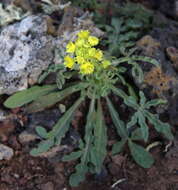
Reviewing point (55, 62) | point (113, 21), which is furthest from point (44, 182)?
point (113, 21)

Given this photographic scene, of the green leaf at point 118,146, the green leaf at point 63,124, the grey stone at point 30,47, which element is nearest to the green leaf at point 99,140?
the green leaf at point 118,146

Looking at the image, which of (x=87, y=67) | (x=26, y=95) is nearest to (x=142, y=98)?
(x=87, y=67)

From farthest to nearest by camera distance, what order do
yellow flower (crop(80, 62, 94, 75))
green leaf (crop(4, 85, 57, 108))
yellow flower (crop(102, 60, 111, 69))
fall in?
green leaf (crop(4, 85, 57, 108)) → yellow flower (crop(102, 60, 111, 69)) → yellow flower (crop(80, 62, 94, 75))

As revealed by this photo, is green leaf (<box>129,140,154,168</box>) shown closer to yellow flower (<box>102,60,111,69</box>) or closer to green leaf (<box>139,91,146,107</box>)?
green leaf (<box>139,91,146,107</box>)

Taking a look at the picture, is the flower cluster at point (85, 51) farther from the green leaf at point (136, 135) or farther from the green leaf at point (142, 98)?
the green leaf at point (136, 135)

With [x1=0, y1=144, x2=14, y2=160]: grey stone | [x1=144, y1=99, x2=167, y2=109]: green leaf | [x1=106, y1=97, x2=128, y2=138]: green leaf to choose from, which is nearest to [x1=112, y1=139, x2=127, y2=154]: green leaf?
[x1=106, y1=97, x2=128, y2=138]: green leaf
